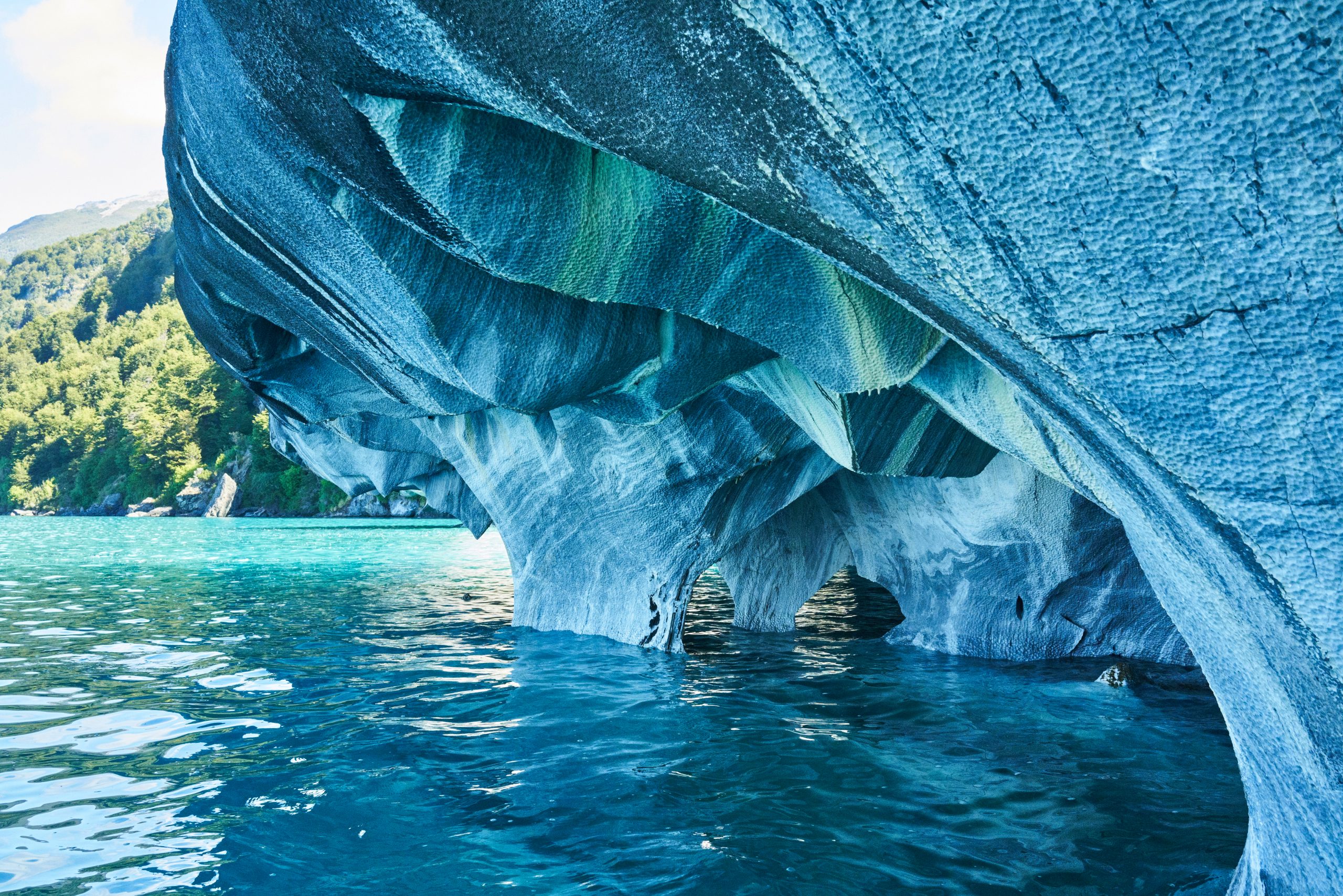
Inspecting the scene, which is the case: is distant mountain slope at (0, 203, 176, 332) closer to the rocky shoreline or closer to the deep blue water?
the rocky shoreline

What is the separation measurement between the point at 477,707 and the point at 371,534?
28710 millimetres

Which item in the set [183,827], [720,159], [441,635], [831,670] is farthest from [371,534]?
[720,159]

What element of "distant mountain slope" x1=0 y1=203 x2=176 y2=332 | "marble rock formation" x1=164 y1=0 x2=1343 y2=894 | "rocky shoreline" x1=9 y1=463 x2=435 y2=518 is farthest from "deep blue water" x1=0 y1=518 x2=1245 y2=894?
"distant mountain slope" x1=0 y1=203 x2=176 y2=332

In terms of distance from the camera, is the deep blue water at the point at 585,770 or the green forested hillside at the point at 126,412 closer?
the deep blue water at the point at 585,770

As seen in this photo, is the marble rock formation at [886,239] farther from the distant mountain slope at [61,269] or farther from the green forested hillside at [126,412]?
the distant mountain slope at [61,269]

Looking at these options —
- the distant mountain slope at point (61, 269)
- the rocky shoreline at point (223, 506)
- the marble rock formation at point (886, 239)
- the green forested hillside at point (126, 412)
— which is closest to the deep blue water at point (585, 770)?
the marble rock formation at point (886, 239)

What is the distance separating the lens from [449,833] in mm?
4008

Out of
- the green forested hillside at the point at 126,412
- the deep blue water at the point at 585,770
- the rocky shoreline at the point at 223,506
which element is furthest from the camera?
the green forested hillside at the point at 126,412

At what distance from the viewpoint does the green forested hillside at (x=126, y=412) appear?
2361 inches

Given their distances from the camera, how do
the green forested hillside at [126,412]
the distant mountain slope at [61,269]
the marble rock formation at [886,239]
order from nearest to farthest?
the marble rock formation at [886,239] → the green forested hillside at [126,412] → the distant mountain slope at [61,269]

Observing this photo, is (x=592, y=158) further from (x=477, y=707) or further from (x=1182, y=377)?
(x=477, y=707)

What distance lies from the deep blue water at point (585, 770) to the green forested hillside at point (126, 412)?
38158 millimetres

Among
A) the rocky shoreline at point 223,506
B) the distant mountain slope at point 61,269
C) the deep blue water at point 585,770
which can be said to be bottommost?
the rocky shoreline at point 223,506

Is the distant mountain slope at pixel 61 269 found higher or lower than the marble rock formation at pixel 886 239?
higher
